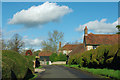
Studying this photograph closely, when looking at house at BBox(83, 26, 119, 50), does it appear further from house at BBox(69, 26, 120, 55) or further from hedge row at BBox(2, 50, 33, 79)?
hedge row at BBox(2, 50, 33, 79)

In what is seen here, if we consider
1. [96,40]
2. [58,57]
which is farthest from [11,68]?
[58,57]

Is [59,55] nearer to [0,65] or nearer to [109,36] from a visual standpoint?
[109,36]

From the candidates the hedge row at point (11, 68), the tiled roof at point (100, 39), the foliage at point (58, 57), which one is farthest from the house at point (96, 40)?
the hedge row at point (11, 68)

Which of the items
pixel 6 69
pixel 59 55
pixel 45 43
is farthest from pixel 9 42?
pixel 6 69

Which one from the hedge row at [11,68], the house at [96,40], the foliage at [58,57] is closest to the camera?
the hedge row at [11,68]

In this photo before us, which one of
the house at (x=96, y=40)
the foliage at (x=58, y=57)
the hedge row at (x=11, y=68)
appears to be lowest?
the foliage at (x=58, y=57)

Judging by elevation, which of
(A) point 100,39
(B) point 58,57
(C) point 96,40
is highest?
(A) point 100,39

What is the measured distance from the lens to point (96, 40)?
47125 millimetres

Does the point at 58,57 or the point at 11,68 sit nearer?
the point at 11,68

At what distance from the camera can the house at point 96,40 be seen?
45.6 meters

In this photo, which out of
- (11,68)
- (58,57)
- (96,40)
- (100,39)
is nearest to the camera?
(11,68)

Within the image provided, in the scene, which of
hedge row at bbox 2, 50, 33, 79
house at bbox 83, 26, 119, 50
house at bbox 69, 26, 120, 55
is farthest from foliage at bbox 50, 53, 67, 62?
hedge row at bbox 2, 50, 33, 79

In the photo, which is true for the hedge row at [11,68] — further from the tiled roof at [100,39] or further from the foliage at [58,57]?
the foliage at [58,57]

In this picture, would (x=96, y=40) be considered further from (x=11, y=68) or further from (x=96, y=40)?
(x=11, y=68)
